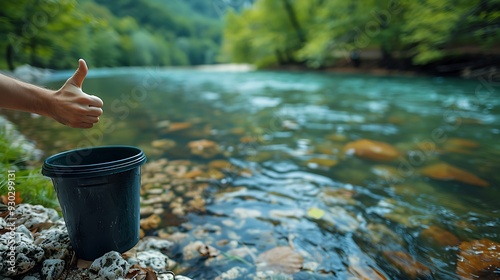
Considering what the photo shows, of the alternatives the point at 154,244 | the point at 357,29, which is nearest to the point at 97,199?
the point at 154,244

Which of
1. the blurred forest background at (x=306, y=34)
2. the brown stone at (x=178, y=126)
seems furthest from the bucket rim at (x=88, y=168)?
the blurred forest background at (x=306, y=34)

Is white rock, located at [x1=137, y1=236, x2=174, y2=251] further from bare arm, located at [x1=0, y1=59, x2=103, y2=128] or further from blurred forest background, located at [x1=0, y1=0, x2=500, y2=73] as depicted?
blurred forest background, located at [x1=0, y1=0, x2=500, y2=73]

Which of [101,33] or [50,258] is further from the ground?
[101,33]

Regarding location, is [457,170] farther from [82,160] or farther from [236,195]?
[82,160]

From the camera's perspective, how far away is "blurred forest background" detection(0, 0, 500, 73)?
5.91m

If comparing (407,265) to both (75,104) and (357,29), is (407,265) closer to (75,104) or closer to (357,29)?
(75,104)

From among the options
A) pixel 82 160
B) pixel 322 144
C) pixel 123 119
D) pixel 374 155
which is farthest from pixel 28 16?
pixel 374 155

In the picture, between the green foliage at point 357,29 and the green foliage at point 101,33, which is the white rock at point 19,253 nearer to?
the green foliage at point 101,33

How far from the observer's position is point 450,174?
307 cm

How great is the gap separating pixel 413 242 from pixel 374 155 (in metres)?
1.89

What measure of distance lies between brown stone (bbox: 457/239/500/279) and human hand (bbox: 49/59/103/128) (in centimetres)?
235

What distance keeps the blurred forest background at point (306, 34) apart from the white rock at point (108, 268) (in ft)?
18.8

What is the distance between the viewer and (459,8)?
660cm

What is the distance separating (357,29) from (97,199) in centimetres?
1771
